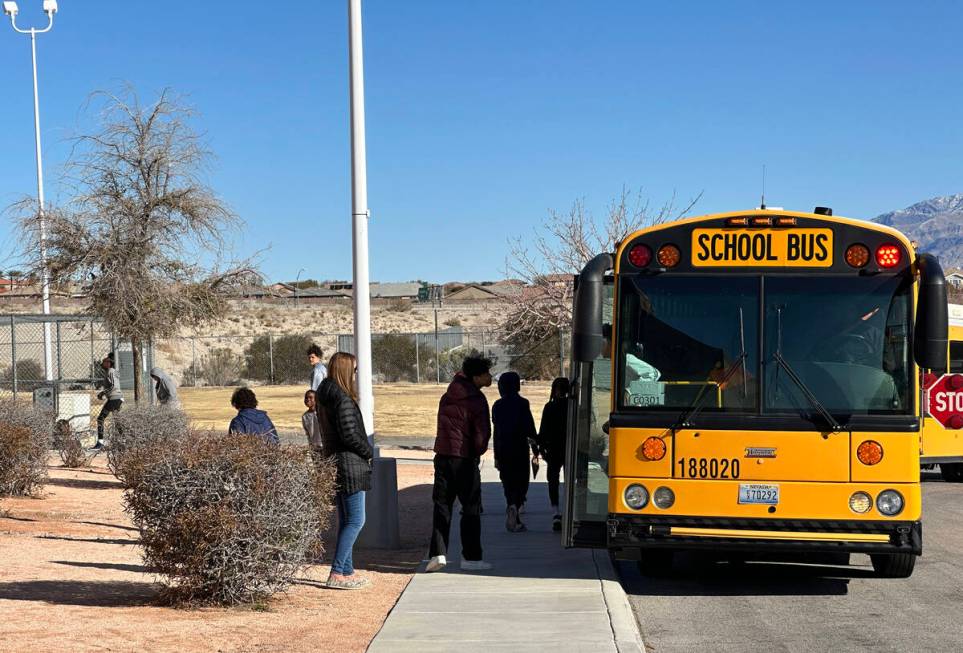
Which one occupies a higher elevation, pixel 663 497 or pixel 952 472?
pixel 663 497

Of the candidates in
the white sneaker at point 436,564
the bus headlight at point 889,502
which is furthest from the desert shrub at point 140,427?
the bus headlight at point 889,502

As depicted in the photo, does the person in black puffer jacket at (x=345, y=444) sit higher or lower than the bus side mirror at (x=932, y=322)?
lower

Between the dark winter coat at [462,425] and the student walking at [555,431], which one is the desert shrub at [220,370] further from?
the dark winter coat at [462,425]

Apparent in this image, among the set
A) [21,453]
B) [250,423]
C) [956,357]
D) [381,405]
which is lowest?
[381,405]

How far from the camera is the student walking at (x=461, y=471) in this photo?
35.5ft

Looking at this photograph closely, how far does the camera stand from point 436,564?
10.8 meters

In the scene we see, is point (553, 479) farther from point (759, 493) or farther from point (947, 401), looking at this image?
point (947, 401)

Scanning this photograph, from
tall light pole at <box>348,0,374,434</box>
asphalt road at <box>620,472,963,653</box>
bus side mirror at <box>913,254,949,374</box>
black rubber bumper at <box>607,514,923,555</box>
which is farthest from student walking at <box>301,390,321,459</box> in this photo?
bus side mirror at <box>913,254,949,374</box>

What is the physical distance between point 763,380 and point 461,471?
8.89ft

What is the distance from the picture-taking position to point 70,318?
73.4ft

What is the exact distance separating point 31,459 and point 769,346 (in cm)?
1020

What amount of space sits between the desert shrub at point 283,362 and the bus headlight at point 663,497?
46.3 metres

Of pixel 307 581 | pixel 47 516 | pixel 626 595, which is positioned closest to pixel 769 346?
pixel 626 595

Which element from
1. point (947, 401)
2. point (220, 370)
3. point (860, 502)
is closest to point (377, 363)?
point (220, 370)
